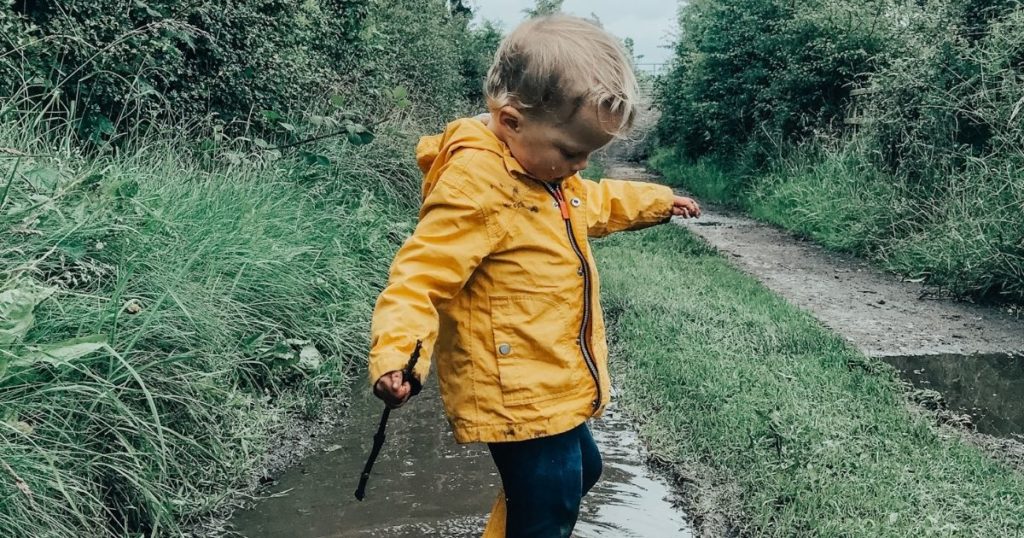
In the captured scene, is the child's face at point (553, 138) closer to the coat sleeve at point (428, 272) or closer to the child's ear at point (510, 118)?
the child's ear at point (510, 118)

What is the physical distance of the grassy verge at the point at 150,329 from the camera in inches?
107

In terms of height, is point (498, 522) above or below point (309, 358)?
above

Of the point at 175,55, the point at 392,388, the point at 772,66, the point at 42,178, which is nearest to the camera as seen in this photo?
the point at 392,388

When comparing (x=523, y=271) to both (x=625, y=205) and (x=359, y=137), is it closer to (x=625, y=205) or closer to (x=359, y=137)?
(x=625, y=205)

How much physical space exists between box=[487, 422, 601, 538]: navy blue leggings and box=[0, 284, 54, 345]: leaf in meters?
1.46

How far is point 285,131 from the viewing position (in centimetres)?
685

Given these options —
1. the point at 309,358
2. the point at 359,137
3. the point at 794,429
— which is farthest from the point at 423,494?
the point at 359,137

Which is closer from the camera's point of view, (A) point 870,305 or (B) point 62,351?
(B) point 62,351

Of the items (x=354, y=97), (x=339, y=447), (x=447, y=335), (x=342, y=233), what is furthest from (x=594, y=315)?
(x=354, y=97)

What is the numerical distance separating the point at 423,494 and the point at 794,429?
56.6 inches

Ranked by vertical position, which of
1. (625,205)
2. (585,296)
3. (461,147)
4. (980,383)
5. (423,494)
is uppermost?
(461,147)

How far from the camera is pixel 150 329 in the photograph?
328cm

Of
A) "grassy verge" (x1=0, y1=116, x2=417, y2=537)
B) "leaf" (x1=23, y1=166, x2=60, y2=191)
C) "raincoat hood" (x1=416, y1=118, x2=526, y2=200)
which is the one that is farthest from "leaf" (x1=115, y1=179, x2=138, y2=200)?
"raincoat hood" (x1=416, y1=118, x2=526, y2=200)

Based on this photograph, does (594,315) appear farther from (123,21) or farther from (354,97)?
(354,97)
